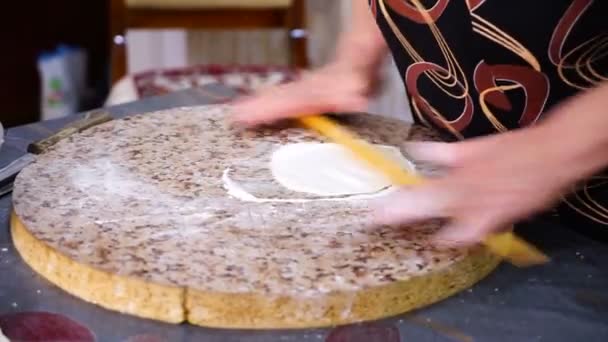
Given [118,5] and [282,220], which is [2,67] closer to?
[118,5]

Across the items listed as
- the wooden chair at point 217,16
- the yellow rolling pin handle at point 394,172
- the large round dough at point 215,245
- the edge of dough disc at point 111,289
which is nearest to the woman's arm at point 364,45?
the yellow rolling pin handle at point 394,172

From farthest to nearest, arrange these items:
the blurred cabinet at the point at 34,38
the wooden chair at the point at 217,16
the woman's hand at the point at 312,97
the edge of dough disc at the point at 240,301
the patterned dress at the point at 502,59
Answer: the blurred cabinet at the point at 34,38 → the wooden chair at the point at 217,16 → the woman's hand at the point at 312,97 → the patterned dress at the point at 502,59 → the edge of dough disc at the point at 240,301

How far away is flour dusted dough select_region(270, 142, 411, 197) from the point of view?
0.75 meters

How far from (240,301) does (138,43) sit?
2045 mm

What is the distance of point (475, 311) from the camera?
64 centimetres

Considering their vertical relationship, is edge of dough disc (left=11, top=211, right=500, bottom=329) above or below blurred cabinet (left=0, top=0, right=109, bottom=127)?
above

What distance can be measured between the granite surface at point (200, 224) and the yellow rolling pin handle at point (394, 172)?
4 cm

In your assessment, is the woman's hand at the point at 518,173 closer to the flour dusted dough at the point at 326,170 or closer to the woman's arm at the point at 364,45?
the flour dusted dough at the point at 326,170

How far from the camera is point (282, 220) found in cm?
69

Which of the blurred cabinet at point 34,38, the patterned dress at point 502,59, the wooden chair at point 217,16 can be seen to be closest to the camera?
the patterned dress at point 502,59

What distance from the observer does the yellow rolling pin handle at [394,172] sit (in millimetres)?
682

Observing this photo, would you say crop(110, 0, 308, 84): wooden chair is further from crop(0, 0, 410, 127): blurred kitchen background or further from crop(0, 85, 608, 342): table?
crop(0, 85, 608, 342): table

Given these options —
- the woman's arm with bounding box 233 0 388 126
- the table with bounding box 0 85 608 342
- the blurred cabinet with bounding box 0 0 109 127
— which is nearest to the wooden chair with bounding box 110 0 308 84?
the blurred cabinet with bounding box 0 0 109 127

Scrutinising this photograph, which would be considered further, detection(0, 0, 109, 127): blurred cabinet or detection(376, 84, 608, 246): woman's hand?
detection(0, 0, 109, 127): blurred cabinet
